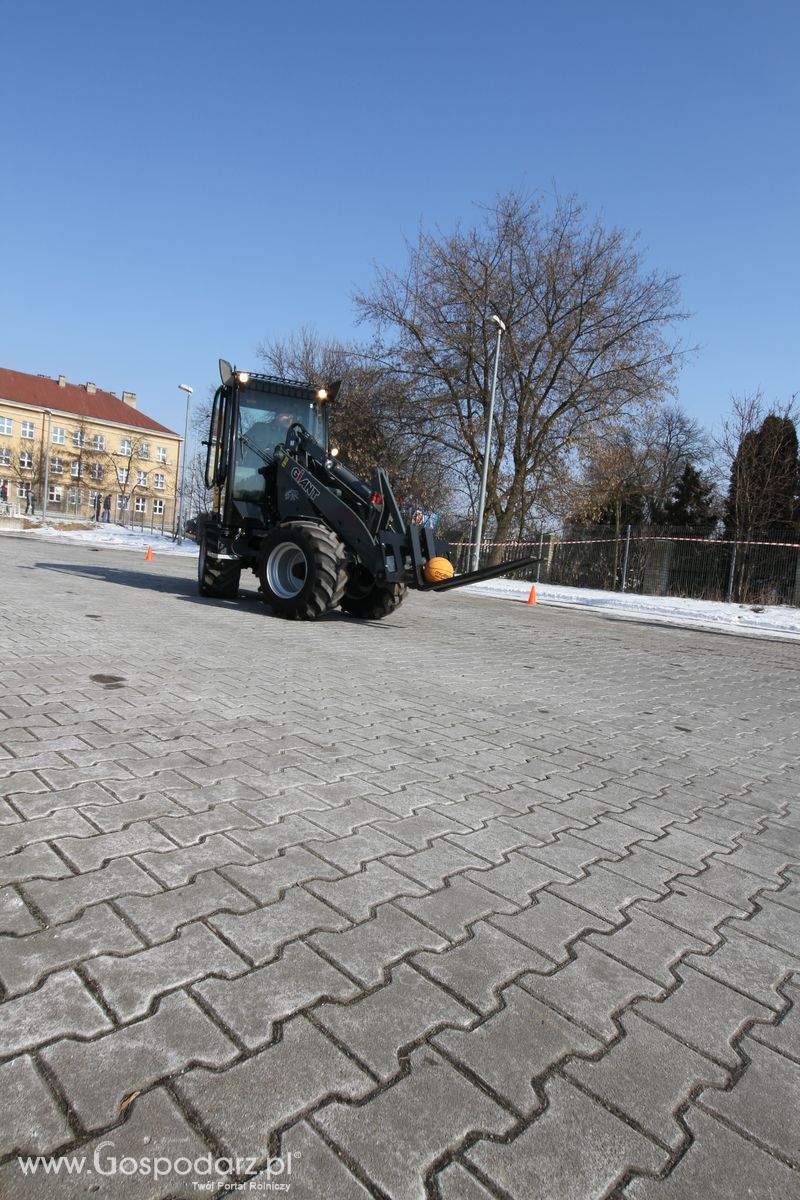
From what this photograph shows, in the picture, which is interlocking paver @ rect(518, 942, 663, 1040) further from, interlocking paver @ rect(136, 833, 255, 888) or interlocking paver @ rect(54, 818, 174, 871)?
interlocking paver @ rect(54, 818, 174, 871)

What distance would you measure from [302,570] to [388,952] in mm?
8173

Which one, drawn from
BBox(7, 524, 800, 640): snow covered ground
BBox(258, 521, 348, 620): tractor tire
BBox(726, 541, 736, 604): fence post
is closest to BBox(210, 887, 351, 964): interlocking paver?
BBox(258, 521, 348, 620): tractor tire

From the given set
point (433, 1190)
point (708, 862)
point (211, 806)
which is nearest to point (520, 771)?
point (708, 862)

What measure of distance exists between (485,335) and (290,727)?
24.7 meters

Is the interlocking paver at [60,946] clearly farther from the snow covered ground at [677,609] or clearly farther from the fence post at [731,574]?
the fence post at [731,574]

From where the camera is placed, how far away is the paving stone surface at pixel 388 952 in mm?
1611

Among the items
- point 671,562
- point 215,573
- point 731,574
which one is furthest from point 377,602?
point 671,562

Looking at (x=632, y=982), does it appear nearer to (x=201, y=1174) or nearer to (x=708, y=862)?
(x=708, y=862)

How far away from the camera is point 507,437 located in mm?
27828

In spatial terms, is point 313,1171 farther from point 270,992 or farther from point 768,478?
point 768,478

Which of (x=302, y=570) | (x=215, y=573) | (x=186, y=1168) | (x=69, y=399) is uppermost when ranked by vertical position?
(x=69, y=399)

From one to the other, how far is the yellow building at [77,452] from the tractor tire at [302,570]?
5407 centimetres

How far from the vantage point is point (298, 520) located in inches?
397

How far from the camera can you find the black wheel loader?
Result: 378 inches
